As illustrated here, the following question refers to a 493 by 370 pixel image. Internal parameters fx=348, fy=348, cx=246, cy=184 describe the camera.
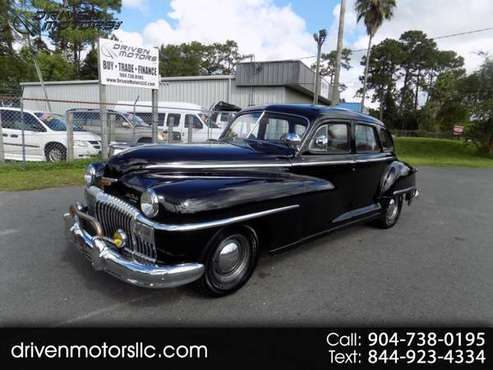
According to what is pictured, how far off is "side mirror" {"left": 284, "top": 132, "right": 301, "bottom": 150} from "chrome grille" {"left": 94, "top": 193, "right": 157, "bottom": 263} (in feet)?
5.88

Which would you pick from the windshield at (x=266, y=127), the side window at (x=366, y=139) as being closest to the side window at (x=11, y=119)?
the windshield at (x=266, y=127)

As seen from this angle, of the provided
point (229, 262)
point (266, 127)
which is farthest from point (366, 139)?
point (229, 262)

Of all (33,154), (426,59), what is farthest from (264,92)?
(426,59)

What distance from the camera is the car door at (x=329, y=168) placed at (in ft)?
12.6

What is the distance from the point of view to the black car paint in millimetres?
2768

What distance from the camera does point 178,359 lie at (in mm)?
2441

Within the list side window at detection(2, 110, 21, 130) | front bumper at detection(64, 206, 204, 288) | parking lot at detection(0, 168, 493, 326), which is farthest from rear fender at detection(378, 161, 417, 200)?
side window at detection(2, 110, 21, 130)

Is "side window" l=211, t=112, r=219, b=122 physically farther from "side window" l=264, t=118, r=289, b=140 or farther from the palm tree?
the palm tree

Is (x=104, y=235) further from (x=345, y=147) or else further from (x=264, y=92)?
(x=264, y=92)

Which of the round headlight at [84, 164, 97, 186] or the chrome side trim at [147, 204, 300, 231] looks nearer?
the chrome side trim at [147, 204, 300, 231]

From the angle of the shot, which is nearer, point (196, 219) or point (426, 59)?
point (196, 219)

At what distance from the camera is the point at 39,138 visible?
9859 millimetres

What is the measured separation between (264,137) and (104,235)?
212cm

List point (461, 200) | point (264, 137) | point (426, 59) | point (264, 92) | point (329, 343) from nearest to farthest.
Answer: point (329, 343)
point (264, 137)
point (461, 200)
point (264, 92)
point (426, 59)
